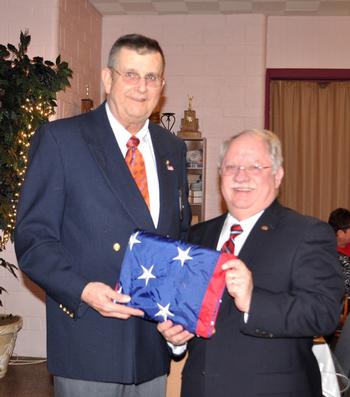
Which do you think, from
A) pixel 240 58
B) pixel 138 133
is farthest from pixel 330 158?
pixel 138 133

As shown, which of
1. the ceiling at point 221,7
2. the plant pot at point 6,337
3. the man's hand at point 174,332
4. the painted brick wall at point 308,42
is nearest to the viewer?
the man's hand at point 174,332

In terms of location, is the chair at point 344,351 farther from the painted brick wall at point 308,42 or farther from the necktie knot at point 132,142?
the painted brick wall at point 308,42

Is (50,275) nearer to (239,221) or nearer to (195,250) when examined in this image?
(195,250)

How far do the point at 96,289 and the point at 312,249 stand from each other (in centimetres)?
68

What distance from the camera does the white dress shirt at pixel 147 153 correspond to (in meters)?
2.20

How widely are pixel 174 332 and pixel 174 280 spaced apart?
0.18m

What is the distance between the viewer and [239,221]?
2.15m

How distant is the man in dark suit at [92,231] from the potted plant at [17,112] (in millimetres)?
2769

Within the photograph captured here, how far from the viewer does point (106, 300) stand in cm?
193

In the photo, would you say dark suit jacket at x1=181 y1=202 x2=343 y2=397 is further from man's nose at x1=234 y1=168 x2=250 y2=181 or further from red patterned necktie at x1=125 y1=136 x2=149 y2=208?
red patterned necktie at x1=125 y1=136 x2=149 y2=208

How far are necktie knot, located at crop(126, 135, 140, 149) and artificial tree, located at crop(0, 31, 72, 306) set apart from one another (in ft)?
8.96

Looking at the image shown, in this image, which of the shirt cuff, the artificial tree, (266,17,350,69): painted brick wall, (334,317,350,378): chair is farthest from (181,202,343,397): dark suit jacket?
(266,17,350,69): painted brick wall

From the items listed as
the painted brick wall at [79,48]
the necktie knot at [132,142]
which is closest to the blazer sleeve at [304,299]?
the necktie knot at [132,142]

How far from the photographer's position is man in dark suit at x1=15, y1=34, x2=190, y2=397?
2039mm
